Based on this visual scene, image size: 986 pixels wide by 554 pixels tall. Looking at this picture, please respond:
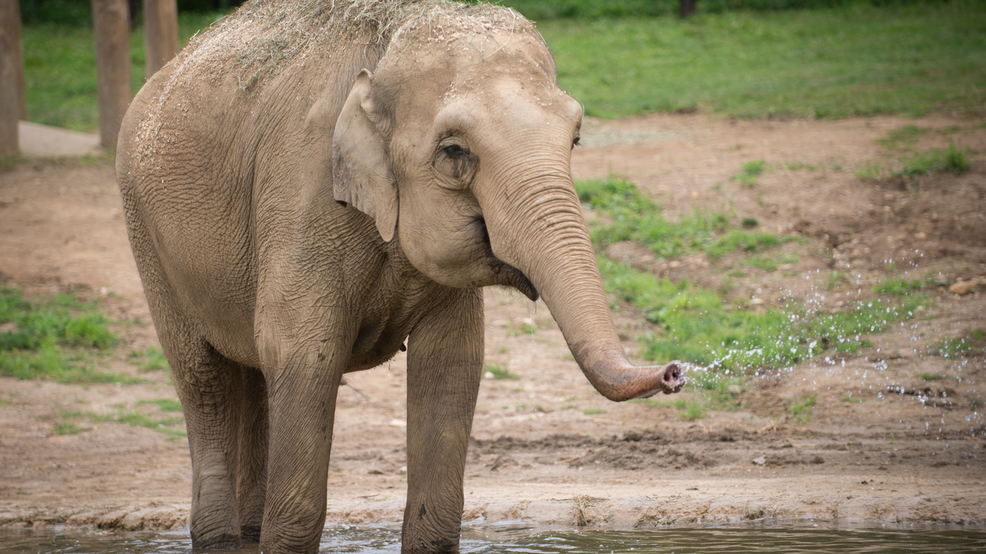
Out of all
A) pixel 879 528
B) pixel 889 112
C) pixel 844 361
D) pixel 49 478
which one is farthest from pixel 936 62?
pixel 49 478

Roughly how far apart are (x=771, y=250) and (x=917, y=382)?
9.24ft

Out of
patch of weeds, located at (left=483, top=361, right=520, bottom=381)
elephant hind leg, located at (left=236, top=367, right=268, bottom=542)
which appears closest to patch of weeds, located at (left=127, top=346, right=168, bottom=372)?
patch of weeds, located at (left=483, top=361, right=520, bottom=381)

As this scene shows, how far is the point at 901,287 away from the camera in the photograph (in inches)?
374

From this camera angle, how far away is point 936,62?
59.1 ft

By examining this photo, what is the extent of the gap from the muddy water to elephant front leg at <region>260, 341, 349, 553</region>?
1029 millimetres

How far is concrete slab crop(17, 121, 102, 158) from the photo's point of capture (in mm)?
15648

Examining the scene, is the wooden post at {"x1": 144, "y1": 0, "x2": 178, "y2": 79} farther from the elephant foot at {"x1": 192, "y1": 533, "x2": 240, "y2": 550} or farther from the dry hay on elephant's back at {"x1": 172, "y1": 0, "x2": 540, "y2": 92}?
the elephant foot at {"x1": 192, "y1": 533, "x2": 240, "y2": 550}

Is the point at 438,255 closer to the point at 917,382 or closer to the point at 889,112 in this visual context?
the point at 917,382

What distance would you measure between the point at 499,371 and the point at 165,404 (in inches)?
109

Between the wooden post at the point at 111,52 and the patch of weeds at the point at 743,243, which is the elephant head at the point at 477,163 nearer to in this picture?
the patch of weeds at the point at 743,243

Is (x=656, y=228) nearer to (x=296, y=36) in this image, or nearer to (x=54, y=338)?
(x=54, y=338)

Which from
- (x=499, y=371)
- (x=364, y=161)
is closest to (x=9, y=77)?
(x=499, y=371)

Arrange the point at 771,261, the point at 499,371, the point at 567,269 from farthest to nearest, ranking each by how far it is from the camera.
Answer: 1. the point at 771,261
2. the point at 499,371
3. the point at 567,269

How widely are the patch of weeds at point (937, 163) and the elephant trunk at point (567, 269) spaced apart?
8899 millimetres
